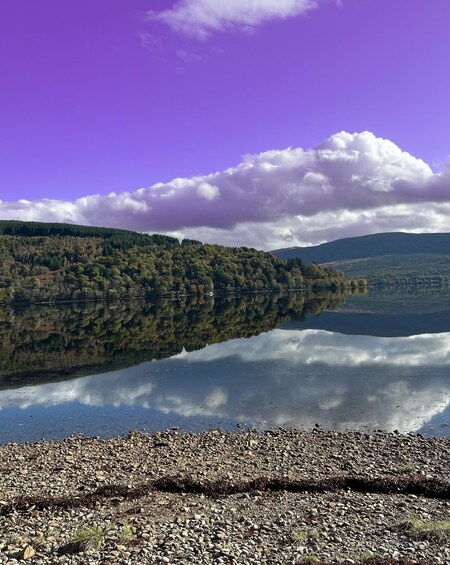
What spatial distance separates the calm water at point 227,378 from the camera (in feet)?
129

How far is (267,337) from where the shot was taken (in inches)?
3607

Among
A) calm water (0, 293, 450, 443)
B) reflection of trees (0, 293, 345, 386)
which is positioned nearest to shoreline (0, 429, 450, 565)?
calm water (0, 293, 450, 443)

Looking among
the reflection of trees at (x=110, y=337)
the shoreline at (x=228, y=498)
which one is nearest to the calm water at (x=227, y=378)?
the reflection of trees at (x=110, y=337)

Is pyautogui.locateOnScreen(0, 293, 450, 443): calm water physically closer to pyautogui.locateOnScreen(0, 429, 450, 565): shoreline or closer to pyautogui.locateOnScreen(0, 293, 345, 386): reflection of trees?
pyautogui.locateOnScreen(0, 293, 345, 386): reflection of trees

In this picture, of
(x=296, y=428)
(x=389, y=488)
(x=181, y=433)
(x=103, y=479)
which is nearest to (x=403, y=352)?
(x=296, y=428)

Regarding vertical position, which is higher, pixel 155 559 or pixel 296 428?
pixel 155 559

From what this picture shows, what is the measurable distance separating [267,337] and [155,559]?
249 feet

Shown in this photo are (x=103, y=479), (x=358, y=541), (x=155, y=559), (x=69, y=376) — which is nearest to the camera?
(x=155, y=559)

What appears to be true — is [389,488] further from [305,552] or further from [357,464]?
[305,552]

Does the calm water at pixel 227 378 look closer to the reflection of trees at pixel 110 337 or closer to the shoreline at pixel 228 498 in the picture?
the reflection of trees at pixel 110 337

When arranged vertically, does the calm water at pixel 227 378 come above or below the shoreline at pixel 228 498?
below

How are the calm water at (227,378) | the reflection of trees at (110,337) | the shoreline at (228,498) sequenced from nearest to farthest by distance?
the shoreline at (228,498) < the calm water at (227,378) < the reflection of trees at (110,337)

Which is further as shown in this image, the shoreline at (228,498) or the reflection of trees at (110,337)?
the reflection of trees at (110,337)

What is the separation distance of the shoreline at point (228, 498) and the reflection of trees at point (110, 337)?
105ft
